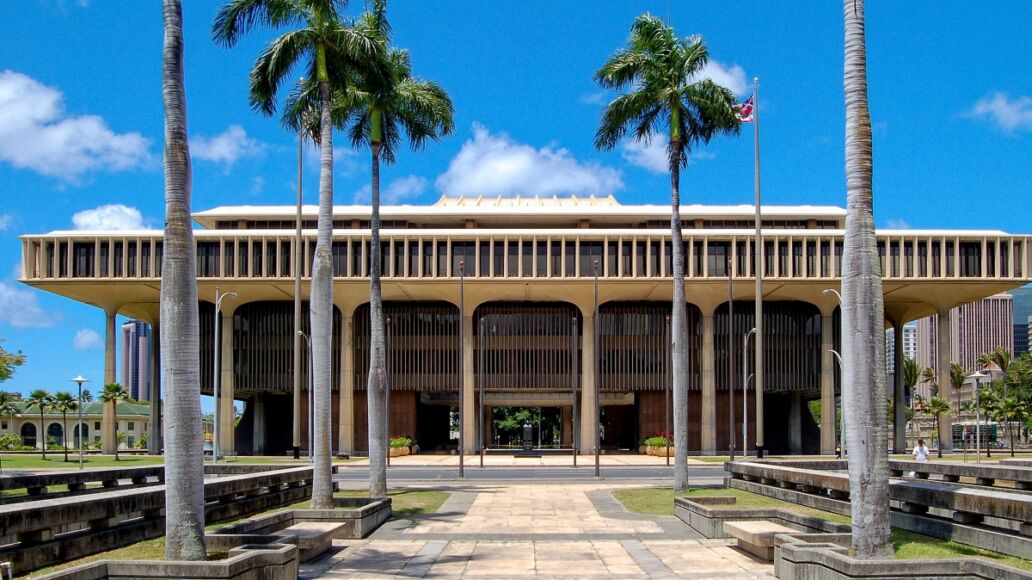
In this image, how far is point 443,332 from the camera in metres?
73.3

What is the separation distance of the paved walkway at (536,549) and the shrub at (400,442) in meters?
41.6

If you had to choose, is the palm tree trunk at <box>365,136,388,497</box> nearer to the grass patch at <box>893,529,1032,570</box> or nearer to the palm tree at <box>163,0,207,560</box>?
the palm tree at <box>163,0,207,560</box>

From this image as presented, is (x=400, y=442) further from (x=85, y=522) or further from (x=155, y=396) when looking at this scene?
(x=85, y=522)

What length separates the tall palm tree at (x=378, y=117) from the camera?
26.3 m

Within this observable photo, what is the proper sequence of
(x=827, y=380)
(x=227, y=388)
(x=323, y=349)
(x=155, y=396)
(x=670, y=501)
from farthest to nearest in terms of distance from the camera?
1. (x=155, y=396)
2. (x=227, y=388)
3. (x=827, y=380)
4. (x=670, y=501)
5. (x=323, y=349)

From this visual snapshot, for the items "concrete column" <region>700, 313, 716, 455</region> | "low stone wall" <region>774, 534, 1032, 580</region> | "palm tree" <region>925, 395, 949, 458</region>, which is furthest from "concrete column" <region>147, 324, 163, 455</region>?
"low stone wall" <region>774, 534, 1032, 580</region>

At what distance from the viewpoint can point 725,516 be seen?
1967 centimetres

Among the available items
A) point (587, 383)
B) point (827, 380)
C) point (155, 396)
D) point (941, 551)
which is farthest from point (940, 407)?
point (941, 551)

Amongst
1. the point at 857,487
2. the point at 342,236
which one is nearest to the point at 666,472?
the point at 342,236

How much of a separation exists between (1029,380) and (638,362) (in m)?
62.6

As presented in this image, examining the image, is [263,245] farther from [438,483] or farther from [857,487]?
[857,487]

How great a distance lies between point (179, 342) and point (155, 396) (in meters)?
63.6

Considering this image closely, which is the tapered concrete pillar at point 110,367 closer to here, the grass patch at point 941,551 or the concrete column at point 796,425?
the concrete column at point 796,425

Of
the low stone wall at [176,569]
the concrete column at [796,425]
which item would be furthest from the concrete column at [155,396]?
the low stone wall at [176,569]
